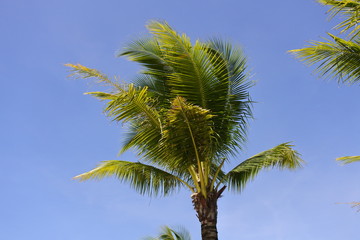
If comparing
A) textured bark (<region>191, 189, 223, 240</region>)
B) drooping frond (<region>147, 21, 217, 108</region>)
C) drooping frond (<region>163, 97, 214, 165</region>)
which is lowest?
textured bark (<region>191, 189, 223, 240</region>)

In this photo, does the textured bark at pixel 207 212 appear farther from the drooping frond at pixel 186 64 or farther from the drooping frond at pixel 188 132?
the drooping frond at pixel 186 64

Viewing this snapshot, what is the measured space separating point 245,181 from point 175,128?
122 inches

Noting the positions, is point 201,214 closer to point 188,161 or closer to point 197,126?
point 188,161

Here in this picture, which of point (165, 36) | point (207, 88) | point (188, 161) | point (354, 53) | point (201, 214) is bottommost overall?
point (201, 214)

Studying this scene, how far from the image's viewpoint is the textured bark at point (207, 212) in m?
9.09

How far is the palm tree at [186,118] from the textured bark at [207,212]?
0.06ft

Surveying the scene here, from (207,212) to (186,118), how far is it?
2026 millimetres

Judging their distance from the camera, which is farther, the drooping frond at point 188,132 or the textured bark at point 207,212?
the textured bark at point 207,212

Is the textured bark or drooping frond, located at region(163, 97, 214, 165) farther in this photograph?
the textured bark

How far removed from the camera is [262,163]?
34.2 ft

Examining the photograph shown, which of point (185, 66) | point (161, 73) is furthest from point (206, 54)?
point (161, 73)

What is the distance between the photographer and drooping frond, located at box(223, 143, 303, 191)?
10164 mm

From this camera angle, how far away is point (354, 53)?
7418mm

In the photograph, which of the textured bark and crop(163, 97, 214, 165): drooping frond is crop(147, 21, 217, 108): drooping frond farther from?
the textured bark
